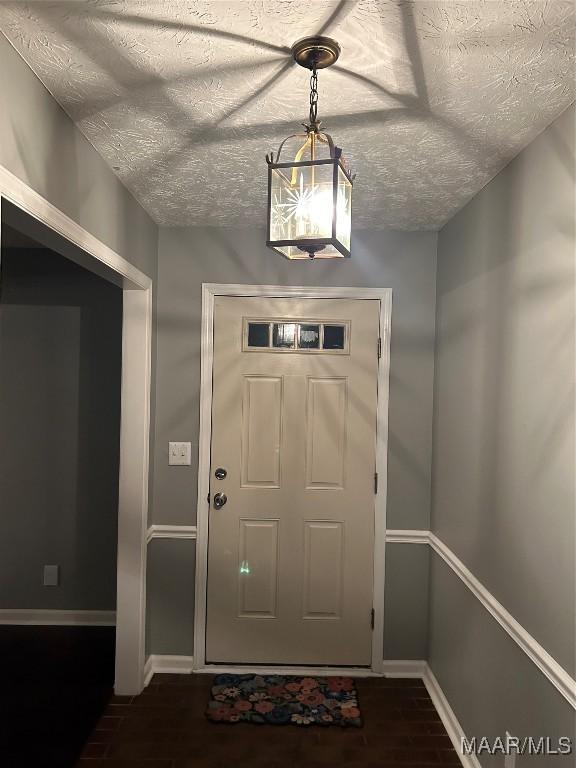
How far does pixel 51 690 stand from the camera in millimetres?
2879

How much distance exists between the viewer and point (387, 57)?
57.5 inches

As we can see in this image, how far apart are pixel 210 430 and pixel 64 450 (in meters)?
1.13

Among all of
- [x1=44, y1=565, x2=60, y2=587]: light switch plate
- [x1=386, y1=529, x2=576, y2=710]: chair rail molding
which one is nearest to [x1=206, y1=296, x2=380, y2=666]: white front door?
[x1=386, y1=529, x2=576, y2=710]: chair rail molding

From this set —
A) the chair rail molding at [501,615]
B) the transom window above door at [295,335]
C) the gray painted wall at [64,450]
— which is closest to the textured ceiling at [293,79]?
the transom window above door at [295,335]

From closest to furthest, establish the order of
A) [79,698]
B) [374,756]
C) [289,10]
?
[289,10] < [374,756] < [79,698]

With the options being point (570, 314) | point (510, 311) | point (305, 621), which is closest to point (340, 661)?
point (305, 621)

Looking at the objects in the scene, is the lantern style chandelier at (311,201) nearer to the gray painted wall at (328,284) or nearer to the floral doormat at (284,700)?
the gray painted wall at (328,284)

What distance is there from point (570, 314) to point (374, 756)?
2044 mm

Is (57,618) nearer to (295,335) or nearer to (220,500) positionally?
(220,500)

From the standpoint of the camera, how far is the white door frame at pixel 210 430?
123 inches

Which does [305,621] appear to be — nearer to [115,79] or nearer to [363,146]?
[363,146]

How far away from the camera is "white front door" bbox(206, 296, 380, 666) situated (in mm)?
3148

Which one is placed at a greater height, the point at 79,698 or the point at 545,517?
the point at 545,517

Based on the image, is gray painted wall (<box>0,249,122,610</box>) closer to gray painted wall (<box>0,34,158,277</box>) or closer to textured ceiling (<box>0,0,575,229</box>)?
gray painted wall (<box>0,34,158,277</box>)
